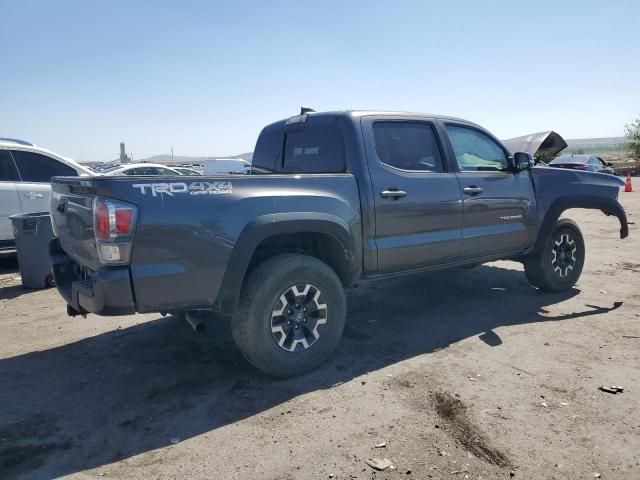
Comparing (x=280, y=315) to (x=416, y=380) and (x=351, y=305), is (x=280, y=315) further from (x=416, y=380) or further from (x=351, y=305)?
(x=351, y=305)

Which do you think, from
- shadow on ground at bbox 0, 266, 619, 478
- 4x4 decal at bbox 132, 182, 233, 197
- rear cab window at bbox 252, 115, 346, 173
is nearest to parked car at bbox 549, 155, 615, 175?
shadow on ground at bbox 0, 266, 619, 478

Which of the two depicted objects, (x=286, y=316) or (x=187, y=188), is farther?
(x=286, y=316)

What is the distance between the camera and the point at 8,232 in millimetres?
7168

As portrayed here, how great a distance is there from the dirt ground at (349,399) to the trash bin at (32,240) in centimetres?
90

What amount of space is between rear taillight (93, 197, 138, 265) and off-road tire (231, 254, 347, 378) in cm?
90

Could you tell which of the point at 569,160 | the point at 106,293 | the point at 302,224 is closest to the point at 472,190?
the point at 302,224

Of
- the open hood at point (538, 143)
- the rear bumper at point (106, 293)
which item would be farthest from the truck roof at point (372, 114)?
the open hood at point (538, 143)

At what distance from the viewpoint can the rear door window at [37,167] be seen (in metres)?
7.25

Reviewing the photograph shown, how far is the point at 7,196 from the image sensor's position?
7.11 metres

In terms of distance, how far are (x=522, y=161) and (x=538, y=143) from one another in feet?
43.8

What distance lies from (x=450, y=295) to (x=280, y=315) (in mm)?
2913

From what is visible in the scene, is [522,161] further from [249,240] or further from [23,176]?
[23,176]

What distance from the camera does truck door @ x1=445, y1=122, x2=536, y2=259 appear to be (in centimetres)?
486

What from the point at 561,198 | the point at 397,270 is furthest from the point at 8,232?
the point at 561,198
